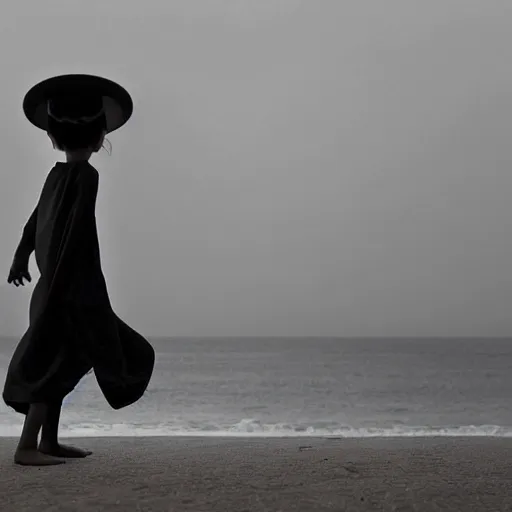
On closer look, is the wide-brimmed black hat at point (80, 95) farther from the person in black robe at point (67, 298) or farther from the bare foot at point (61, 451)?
the bare foot at point (61, 451)

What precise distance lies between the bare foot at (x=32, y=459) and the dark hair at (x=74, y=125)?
4.90 feet

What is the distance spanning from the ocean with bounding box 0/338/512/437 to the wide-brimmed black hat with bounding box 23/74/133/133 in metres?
8.19

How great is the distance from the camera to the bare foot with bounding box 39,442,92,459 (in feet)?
10.9

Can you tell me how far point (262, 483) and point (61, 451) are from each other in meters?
1.20

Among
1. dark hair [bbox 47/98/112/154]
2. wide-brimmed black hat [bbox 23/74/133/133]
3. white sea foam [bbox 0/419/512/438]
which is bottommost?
white sea foam [bbox 0/419/512/438]

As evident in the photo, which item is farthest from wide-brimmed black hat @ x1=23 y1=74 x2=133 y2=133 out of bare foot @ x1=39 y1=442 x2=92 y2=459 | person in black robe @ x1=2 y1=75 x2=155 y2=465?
bare foot @ x1=39 y1=442 x2=92 y2=459

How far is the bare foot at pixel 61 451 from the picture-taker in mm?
3311

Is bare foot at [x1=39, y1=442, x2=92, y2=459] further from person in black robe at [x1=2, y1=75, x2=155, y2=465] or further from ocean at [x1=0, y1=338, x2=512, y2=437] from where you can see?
ocean at [x1=0, y1=338, x2=512, y2=437]

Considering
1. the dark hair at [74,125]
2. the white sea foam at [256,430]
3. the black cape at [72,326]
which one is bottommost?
the white sea foam at [256,430]

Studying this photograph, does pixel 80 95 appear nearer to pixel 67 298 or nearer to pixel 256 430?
pixel 67 298

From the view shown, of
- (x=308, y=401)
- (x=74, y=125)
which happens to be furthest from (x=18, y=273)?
(x=308, y=401)

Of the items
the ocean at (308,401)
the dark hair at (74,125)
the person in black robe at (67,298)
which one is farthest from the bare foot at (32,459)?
the ocean at (308,401)

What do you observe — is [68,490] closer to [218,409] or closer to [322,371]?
[218,409]

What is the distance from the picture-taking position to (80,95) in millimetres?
3436
